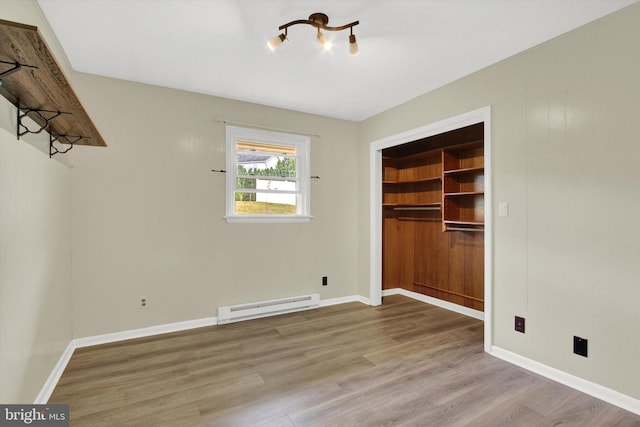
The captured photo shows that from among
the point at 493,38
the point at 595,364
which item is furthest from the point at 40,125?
the point at 595,364

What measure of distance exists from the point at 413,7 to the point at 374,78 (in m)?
1.08

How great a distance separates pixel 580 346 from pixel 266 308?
292 cm

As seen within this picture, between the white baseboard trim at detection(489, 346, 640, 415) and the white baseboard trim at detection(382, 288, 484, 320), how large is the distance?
3.61ft

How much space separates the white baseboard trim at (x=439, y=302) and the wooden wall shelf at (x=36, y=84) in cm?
416

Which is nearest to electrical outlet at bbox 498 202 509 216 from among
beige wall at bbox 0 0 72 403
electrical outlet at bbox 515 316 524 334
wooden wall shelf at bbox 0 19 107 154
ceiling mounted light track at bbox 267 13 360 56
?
electrical outlet at bbox 515 316 524 334

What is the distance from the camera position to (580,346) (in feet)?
7.38

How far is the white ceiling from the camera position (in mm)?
2047

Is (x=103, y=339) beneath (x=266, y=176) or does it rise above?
beneath

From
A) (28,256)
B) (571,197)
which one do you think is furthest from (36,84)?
(571,197)

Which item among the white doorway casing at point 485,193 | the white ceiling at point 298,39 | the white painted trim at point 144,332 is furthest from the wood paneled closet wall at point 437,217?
the white painted trim at point 144,332

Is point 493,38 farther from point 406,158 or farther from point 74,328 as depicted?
point 74,328

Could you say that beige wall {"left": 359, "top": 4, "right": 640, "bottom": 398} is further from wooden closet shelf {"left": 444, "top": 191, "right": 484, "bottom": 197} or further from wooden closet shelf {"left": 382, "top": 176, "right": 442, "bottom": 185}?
wooden closet shelf {"left": 382, "top": 176, "right": 442, "bottom": 185}

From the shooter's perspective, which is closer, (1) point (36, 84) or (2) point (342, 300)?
(1) point (36, 84)

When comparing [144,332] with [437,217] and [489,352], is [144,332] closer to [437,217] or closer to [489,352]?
[489,352]
